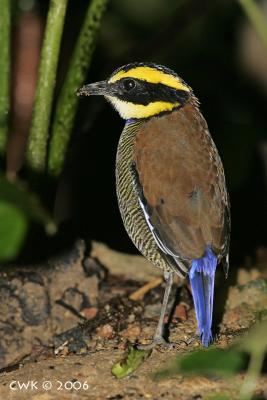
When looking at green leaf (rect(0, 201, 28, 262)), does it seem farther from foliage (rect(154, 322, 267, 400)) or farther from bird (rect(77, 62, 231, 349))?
bird (rect(77, 62, 231, 349))


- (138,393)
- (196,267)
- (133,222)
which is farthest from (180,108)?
(138,393)

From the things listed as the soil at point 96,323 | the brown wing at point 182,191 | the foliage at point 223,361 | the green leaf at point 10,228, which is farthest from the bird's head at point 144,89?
the foliage at point 223,361

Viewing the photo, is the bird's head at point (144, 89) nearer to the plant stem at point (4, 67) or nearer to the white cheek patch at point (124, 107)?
the white cheek patch at point (124, 107)

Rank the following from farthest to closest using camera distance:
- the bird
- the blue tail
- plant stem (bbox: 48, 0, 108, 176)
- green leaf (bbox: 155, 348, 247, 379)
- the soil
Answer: plant stem (bbox: 48, 0, 108, 176) → the bird → the blue tail → the soil → green leaf (bbox: 155, 348, 247, 379)

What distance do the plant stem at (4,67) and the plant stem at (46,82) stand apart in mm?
166

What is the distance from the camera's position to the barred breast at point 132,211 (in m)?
5.03

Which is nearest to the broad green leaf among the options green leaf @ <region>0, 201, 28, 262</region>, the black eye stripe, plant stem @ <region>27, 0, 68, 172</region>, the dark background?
green leaf @ <region>0, 201, 28, 262</region>

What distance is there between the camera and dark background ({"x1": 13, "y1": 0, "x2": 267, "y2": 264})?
7.85 m

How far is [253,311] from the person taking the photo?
17.5ft

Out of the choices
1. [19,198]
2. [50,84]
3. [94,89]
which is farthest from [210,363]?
[94,89]

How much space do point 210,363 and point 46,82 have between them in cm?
264

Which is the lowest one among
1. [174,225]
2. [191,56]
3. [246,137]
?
[174,225]

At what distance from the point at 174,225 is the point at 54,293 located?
1.05 m

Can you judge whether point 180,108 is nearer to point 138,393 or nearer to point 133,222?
point 133,222
